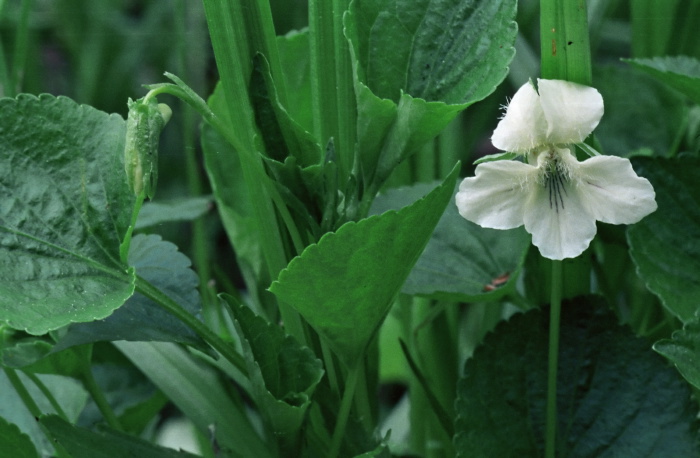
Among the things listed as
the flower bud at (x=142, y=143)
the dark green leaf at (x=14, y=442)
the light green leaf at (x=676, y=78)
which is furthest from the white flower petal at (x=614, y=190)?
the dark green leaf at (x=14, y=442)

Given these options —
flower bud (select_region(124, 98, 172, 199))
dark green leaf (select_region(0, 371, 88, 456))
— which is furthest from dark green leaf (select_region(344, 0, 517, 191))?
dark green leaf (select_region(0, 371, 88, 456))

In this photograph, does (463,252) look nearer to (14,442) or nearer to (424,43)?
(424,43)

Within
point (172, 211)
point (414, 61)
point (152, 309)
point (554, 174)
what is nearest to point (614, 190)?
point (554, 174)

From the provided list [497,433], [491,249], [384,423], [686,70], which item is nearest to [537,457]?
[497,433]

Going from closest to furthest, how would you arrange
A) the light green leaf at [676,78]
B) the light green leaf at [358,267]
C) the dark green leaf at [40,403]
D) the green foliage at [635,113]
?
the light green leaf at [358,267], the light green leaf at [676,78], the dark green leaf at [40,403], the green foliage at [635,113]

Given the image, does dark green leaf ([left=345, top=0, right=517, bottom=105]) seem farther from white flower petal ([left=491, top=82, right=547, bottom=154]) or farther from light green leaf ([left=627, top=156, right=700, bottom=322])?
light green leaf ([left=627, top=156, right=700, bottom=322])

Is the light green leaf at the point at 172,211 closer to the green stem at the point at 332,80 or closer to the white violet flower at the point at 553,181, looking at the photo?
the green stem at the point at 332,80
